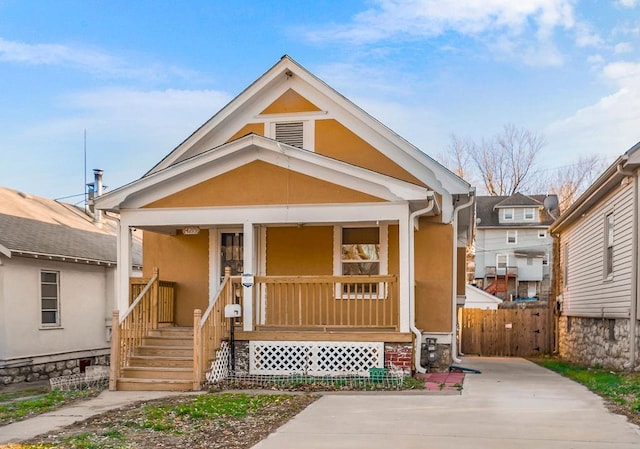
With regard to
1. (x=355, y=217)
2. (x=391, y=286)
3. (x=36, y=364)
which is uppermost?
(x=355, y=217)

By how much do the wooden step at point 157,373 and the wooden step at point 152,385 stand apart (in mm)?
204

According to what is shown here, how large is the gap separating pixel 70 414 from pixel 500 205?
3805cm

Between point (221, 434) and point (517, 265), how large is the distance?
42.1 metres

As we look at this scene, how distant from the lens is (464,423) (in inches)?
294

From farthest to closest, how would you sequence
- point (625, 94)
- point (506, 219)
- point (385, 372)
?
point (506, 219) → point (625, 94) → point (385, 372)

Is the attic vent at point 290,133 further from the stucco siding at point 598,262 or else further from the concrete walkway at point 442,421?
the stucco siding at point 598,262

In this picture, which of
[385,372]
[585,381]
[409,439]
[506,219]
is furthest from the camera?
[506,219]

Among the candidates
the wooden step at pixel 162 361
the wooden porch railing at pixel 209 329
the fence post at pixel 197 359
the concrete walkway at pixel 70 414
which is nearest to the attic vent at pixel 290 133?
the wooden porch railing at pixel 209 329

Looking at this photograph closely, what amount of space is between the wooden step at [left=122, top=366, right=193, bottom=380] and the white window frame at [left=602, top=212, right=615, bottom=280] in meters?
9.35

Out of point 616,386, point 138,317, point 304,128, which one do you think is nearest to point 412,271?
point 616,386

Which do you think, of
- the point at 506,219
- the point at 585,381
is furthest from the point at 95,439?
the point at 506,219

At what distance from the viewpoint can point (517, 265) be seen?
46.3m

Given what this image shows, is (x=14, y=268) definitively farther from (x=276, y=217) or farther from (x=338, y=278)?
(x=338, y=278)

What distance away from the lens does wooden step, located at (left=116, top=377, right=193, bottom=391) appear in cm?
1042
